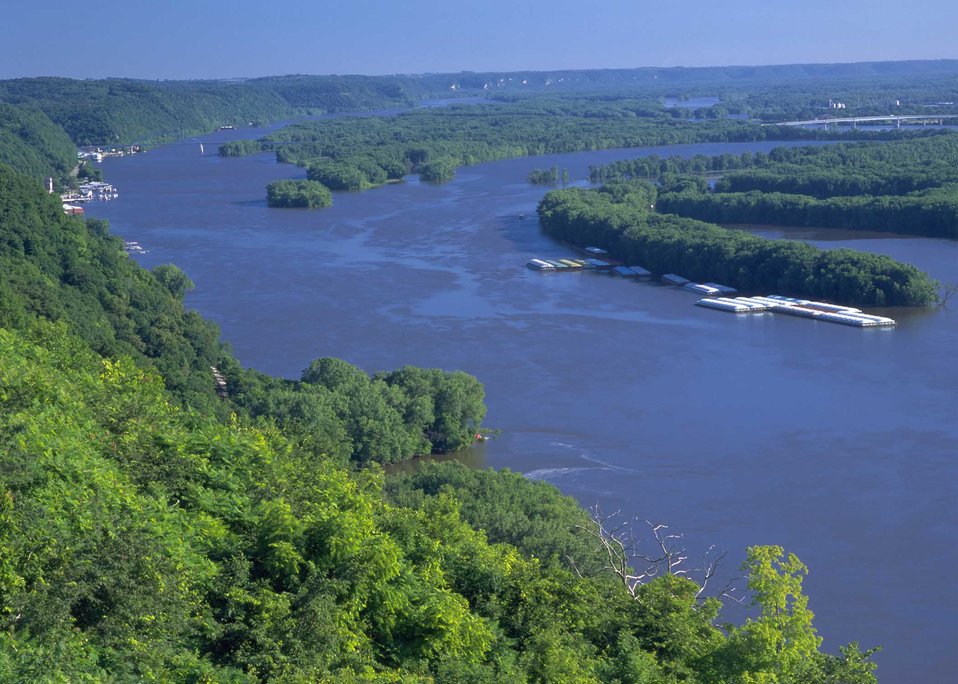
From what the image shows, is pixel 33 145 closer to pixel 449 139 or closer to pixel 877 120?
pixel 449 139

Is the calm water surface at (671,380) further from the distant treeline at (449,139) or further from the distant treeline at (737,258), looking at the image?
the distant treeline at (449,139)

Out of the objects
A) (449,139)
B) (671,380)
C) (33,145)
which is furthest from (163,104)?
(671,380)

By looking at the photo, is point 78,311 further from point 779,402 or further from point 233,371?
point 779,402

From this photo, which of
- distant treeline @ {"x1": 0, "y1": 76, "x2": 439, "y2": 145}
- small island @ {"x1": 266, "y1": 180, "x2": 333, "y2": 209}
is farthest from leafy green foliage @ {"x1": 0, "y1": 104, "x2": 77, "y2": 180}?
small island @ {"x1": 266, "y1": 180, "x2": 333, "y2": 209}

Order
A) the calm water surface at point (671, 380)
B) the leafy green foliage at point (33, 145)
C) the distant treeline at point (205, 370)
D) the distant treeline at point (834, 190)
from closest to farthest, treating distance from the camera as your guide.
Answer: the calm water surface at point (671, 380) → the distant treeline at point (205, 370) → the distant treeline at point (834, 190) → the leafy green foliage at point (33, 145)

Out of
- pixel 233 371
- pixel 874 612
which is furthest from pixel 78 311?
pixel 874 612

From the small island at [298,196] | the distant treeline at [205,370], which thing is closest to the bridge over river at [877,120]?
the small island at [298,196]
